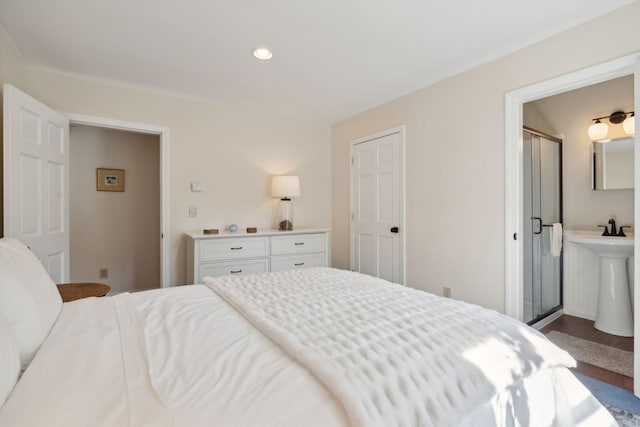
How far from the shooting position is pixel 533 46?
227 centimetres

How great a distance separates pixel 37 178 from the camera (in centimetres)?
233

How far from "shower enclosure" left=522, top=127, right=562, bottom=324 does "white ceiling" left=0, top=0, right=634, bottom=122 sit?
3.36 feet

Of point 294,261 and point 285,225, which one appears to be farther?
point 285,225

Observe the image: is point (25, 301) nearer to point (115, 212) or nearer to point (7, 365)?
point (7, 365)

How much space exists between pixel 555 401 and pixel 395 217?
2.41 meters

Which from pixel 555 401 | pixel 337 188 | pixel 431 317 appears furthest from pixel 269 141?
pixel 555 401

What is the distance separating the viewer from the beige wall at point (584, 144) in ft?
9.54

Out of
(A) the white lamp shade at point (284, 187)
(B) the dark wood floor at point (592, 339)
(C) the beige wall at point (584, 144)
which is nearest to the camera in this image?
(B) the dark wood floor at point (592, 339)

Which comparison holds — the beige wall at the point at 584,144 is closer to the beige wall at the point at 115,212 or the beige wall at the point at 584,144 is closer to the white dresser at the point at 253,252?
the white dresser at the point at 253,252

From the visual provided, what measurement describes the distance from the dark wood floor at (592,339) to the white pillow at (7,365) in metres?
2.96

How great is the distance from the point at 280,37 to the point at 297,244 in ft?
7.01

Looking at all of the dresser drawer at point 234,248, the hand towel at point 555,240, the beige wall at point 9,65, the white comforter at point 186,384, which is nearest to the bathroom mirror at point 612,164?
the hand towel at point 555,240

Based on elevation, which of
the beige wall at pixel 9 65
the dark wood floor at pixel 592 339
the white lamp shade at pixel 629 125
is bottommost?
the dark wood floor at pixel 592 339

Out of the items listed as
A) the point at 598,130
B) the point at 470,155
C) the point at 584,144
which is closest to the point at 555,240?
the point at 584,144
